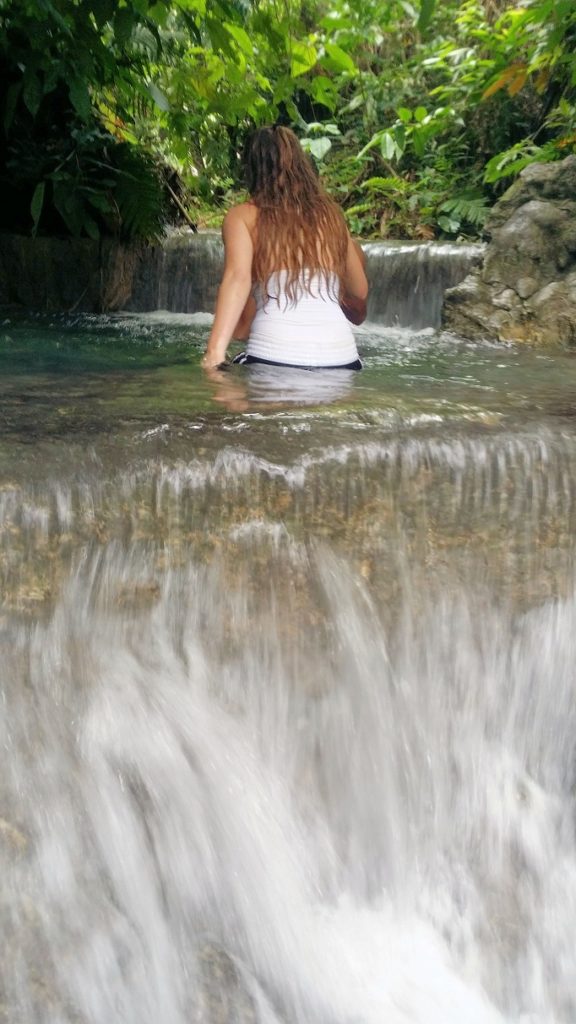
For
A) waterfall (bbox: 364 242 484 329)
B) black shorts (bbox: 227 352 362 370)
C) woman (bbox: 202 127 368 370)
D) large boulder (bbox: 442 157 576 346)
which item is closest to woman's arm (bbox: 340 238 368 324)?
woman (bbox: 202 127 368 370)

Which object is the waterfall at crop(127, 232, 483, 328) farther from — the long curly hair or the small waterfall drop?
the small waterfall drop

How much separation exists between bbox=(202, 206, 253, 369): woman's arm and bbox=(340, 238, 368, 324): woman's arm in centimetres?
50

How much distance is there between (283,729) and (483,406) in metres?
1.39

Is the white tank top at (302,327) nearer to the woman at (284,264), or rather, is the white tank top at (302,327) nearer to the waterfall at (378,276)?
the woman at (284,264)

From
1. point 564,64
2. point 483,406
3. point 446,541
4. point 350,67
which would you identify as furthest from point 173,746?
point 564,64

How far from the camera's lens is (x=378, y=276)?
7.64 meters

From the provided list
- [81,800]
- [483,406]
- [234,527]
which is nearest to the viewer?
[81,800]

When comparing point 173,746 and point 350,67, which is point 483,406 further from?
point 350,67

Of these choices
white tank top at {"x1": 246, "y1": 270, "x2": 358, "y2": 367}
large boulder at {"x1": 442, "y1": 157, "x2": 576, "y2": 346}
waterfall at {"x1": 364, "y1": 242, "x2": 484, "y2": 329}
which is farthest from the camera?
waterfall at {"x1": 364, "y1": 242, "x2": 484, "y2": 329}

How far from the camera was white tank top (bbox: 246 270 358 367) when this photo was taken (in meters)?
4.27

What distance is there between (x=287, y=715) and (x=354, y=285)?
2.54 meters

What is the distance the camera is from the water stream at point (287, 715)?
231 centimetres

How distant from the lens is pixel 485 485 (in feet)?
9.54

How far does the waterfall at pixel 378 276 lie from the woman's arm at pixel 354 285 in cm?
268
